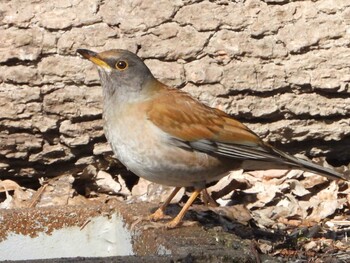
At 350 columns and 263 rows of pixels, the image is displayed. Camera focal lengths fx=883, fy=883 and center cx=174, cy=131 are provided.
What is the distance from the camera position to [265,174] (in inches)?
336

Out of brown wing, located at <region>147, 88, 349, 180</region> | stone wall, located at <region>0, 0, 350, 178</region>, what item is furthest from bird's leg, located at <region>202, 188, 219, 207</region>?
brown wing, located at <region>147, 88, 349, 180</region>

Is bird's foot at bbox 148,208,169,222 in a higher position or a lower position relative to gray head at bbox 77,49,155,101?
lower

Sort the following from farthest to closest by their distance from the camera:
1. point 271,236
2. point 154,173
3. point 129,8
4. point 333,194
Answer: point 333,194 < point 129,8 < point 271,236 < point 154,173

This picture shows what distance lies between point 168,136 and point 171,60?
155cm

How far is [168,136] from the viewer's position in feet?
21.2

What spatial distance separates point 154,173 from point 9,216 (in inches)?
46.3

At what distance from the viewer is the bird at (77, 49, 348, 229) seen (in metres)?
6.39

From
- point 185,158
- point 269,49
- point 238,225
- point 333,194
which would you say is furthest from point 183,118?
point 333,194

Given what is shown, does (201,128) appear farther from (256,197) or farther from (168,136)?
(256,197)

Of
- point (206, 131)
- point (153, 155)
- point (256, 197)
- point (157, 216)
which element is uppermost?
point (206, 131)

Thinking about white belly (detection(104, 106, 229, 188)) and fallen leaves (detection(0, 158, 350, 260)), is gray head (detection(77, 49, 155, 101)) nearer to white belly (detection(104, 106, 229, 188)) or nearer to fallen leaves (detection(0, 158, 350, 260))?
white belly (detection(104, 106, 229, 188))

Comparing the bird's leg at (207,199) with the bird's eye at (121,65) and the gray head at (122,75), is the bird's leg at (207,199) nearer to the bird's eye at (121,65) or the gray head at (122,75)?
the gray head at (122,75)

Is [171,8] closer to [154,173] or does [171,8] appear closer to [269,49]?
[269,49]

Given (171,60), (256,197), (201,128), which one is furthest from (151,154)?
(256,197)
